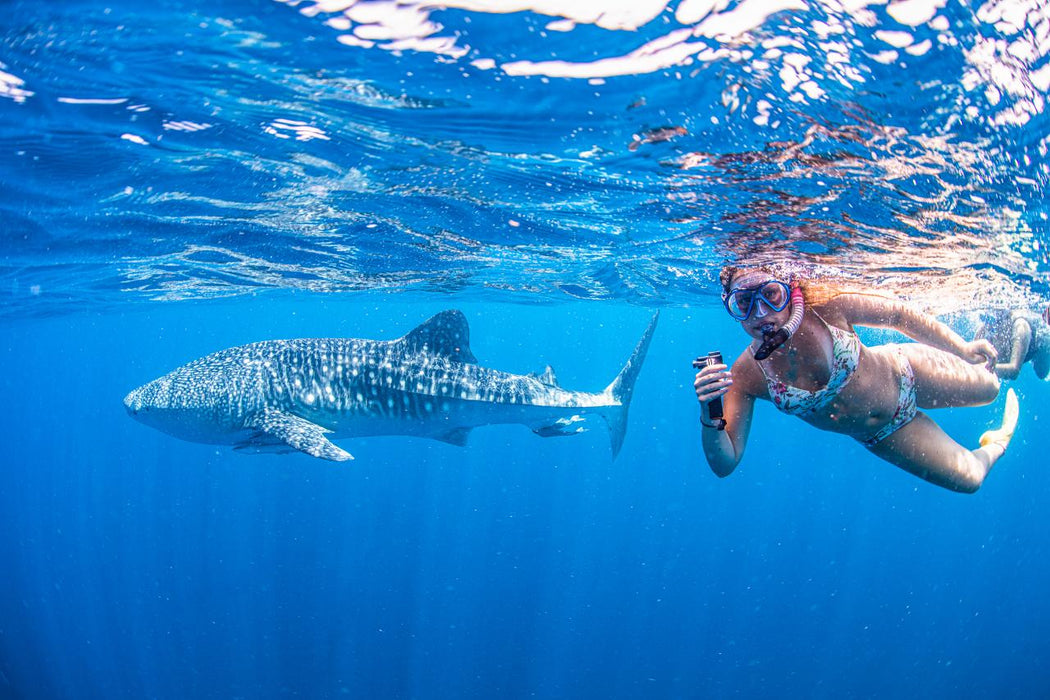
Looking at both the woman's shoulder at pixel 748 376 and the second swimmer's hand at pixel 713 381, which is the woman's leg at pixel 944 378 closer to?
the woman's shoulder at pixel 748 376

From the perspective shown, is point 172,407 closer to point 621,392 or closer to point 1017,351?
point 621,392

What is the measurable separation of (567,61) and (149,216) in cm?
1032

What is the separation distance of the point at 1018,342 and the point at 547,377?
25.3 feet

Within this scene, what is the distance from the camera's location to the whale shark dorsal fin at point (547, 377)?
11.1m

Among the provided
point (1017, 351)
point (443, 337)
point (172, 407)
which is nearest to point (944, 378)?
point (1017, 351)

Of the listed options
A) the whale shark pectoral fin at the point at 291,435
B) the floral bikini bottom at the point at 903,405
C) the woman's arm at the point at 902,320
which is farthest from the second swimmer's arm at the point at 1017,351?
the whale shark pectoral fin at the point at 291,435

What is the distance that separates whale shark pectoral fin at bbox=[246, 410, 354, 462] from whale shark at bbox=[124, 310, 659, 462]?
0.19ft

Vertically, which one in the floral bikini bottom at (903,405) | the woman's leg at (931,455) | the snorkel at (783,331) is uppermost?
the snorkel at (783,331)

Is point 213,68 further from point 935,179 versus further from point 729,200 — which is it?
point 935,179

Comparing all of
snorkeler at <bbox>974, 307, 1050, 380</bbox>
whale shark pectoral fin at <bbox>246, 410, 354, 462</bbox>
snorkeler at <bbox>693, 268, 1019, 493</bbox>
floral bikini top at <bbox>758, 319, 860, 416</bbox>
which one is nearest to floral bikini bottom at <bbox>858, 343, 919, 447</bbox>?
snorkeler at <bbox>693, 268, 1019, 493</bbox>

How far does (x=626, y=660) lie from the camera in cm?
3055

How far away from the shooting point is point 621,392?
470 inches

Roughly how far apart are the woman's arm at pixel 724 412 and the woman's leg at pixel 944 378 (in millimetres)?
2183

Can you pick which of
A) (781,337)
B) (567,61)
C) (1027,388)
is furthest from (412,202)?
(1027,388)
